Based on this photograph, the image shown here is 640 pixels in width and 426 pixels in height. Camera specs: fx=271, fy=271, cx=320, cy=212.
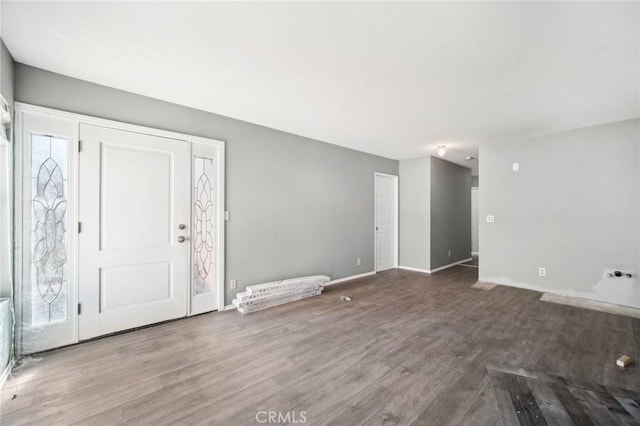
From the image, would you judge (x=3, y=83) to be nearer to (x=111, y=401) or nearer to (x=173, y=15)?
(x=173, y=15)

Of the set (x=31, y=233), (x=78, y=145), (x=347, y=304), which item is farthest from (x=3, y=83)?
(x=347, y=304)

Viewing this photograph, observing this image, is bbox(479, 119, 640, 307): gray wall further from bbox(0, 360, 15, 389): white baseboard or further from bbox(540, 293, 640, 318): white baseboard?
bbox(0, 360, 15, 389): white baseboard

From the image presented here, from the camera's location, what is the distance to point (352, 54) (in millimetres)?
2174

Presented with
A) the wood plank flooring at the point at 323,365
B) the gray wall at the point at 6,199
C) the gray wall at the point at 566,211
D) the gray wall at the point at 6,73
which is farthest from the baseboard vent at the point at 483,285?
the gray wall at the point at 6,73

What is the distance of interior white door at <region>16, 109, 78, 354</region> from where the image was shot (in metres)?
2.38

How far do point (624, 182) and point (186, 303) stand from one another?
605 cm

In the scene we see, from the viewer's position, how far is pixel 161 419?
1.69 metres

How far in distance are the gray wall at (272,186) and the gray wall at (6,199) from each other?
20cm

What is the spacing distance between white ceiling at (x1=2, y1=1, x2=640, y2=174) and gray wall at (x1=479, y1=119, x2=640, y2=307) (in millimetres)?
712

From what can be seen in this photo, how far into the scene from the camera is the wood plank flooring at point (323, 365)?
5.82 ft

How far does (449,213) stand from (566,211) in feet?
8.17

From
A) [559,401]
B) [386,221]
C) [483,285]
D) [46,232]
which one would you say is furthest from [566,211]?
[46,232]

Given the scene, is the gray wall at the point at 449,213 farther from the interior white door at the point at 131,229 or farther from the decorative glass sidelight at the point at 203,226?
the interior white door at the point at 131,229

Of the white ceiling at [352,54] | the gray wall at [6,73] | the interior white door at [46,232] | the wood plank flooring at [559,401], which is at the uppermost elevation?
the white ceiling at [352,54]
